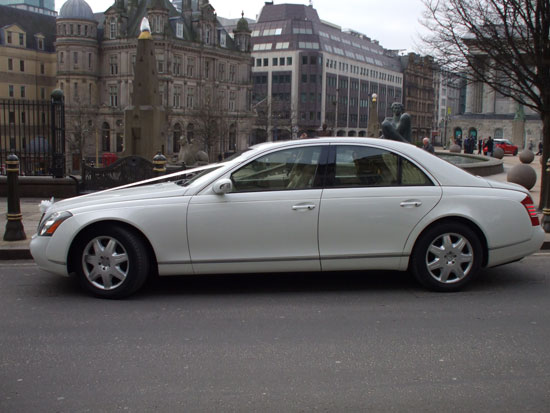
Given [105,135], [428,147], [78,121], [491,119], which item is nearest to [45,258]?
[428,147]

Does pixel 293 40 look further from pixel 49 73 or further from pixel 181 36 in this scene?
pixel 49 73

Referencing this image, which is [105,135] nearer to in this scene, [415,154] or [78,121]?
[78,121]

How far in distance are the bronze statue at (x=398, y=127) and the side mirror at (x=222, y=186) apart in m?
6.28

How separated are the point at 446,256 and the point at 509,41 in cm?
748

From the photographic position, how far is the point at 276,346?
194 inches

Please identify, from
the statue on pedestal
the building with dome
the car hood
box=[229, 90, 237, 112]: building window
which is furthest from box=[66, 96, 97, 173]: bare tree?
the car hood

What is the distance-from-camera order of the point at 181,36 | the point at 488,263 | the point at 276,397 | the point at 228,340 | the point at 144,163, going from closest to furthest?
the point at 276,397 < the point at 228,340 < the point at 488,263 < the point at 144,163 < the point at 181,36

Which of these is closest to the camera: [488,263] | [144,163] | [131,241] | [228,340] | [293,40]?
[228,340]

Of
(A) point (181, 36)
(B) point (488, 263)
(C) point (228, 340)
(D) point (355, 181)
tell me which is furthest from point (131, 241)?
(A) point (181, 36)

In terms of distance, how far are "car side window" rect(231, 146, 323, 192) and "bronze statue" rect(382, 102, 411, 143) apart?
5662mm

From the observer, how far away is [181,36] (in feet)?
274

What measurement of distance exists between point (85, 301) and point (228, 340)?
1.89m

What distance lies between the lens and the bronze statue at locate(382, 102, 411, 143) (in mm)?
11945

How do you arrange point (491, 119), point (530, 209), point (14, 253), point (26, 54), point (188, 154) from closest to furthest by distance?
point (530, 209) < point (14, 253) < point (188, 154) < point (26, 54) < point (491, 119)
